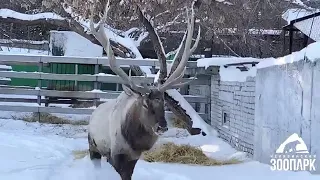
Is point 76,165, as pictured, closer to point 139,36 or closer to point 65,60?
point 65,60

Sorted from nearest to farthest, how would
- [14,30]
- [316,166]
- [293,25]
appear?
[316,166]
[293,25]
[14,30]

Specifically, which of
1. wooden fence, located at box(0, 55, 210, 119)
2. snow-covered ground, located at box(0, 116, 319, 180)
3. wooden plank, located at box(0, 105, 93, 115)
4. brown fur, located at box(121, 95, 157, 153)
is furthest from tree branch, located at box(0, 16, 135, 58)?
brown fur, located at box(121, 95, 157, 153)

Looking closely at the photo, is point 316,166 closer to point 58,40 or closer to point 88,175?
point 88,175

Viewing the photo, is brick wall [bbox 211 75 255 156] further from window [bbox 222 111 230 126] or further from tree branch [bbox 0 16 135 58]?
tree branch [bbox 0 16 135 58]

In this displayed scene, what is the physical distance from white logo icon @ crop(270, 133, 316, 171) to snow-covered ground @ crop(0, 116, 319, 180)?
13 centimetres

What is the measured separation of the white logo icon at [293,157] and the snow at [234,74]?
75.5 inches

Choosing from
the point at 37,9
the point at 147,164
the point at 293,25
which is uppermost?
the point at 37,9

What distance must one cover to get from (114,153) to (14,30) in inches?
579

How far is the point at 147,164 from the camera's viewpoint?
6688mm

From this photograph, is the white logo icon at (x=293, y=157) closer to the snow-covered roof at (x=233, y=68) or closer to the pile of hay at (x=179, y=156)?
the pile of hay at (x=179, y=156)

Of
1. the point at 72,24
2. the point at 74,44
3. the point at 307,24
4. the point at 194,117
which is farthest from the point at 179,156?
the point at 74,44

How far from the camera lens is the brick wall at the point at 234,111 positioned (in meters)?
7.81

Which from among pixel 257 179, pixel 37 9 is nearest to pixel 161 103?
pixel 257 179

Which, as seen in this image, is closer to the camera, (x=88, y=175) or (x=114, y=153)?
(x=114, y=153)
